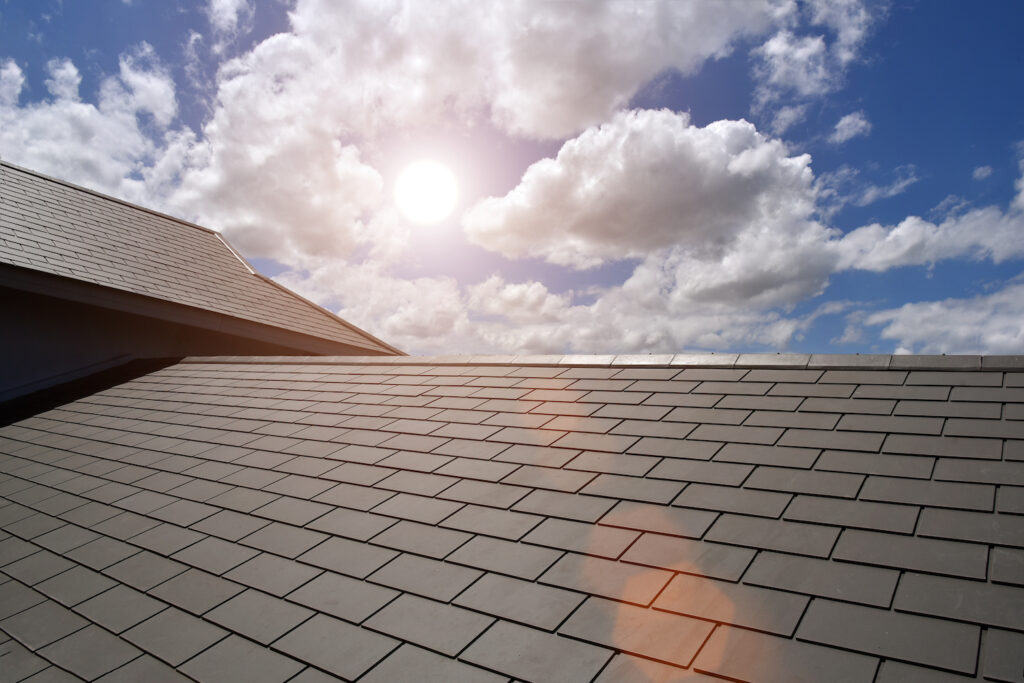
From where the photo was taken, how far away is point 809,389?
4406mm

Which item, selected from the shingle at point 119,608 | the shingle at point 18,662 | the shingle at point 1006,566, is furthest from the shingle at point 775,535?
the shingle at point 18,662

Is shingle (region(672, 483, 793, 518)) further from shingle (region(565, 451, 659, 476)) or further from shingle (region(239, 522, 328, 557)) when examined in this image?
shingle (region(239, 522, 328, 557))

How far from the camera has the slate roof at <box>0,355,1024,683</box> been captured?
7.36 ft

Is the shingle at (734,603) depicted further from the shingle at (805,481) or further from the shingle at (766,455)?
the shingle at (766,455)

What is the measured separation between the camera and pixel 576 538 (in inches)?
120

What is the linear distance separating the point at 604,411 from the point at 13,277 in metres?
9.49

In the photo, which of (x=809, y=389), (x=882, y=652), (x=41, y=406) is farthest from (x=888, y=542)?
(x=41, y=406)

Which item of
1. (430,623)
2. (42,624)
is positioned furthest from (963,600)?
(42,624)

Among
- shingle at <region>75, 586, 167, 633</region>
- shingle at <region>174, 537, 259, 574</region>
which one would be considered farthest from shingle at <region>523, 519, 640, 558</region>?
shingle at <region>75, 586, 167, 633</region>

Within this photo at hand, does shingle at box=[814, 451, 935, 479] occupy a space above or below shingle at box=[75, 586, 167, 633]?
above

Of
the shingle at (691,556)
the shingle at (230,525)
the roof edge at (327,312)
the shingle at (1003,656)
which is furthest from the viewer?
the roof edge at (327,312)

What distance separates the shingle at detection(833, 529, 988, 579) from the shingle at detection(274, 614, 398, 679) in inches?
76.6

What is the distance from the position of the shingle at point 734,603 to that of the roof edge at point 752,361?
2771 mm

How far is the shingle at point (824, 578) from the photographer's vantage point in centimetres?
231
